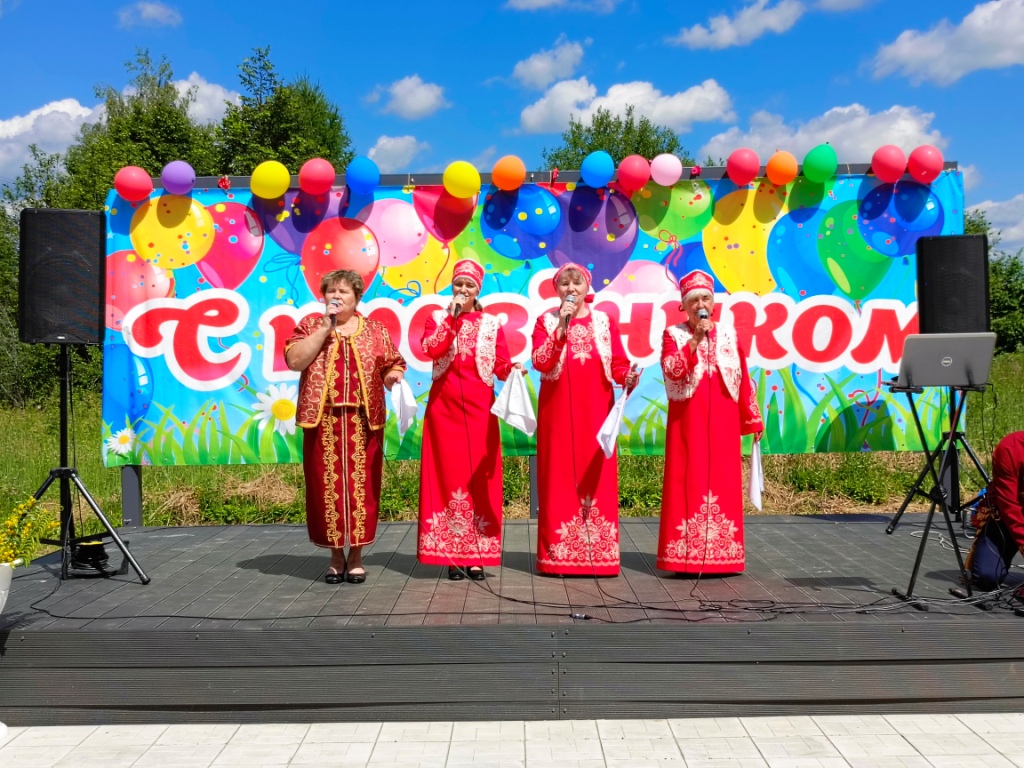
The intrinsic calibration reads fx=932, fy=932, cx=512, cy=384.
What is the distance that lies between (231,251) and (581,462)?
2.79 meters

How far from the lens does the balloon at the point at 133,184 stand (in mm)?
5496

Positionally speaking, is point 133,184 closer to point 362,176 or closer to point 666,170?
point 362,176

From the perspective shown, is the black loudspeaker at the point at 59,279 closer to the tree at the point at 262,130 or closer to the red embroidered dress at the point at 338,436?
the red embroidered dress at the point at 338,436

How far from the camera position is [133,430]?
560 centimetres

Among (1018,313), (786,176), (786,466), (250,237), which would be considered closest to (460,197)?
(250,237)

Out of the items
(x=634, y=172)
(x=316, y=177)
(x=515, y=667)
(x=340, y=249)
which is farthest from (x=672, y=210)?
(x=515, y=667)

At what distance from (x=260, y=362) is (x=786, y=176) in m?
3.36

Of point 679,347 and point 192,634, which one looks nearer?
point 192,634

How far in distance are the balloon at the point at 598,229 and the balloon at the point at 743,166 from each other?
63 centimetres

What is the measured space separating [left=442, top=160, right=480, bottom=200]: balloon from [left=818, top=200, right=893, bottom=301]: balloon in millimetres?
2126

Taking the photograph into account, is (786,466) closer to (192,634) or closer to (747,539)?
(747,539)

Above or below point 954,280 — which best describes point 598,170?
above

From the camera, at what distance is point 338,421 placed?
155 inches

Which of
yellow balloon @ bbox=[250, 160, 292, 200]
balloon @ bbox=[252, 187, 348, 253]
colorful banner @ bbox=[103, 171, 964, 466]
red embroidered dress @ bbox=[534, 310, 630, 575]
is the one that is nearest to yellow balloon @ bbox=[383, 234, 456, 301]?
colorful banner @ bbox=[103, 171, 964, 466]
